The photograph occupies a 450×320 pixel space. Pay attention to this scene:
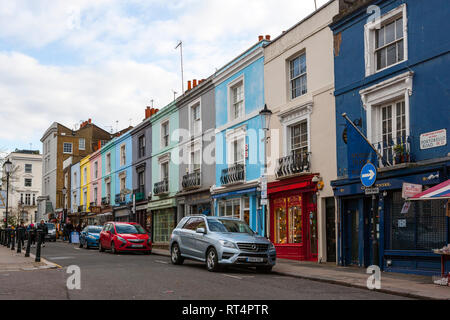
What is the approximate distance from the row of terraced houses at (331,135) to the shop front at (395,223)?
3 cm

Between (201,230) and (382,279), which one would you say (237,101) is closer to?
(201,230)

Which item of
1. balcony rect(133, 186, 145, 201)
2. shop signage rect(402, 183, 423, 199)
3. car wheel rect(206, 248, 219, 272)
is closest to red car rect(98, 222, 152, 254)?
car wheel rect(206, 248, 219, 272)

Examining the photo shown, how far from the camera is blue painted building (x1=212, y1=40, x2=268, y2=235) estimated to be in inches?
902

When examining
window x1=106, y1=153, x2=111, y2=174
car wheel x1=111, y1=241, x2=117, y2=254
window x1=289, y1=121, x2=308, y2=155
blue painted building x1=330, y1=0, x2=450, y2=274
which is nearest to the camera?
blue painted building x1=330, y1=0, x2=450, y2=274

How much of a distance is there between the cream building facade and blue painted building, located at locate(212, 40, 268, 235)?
0.84m

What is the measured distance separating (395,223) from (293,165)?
5.47 metres

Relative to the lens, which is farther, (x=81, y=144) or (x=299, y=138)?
(x=81, y=144)

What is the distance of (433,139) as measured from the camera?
45.8 ft

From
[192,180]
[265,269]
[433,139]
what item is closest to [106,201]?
[192,180]

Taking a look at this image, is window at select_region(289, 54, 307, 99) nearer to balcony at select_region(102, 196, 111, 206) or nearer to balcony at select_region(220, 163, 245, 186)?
balcony at select_region(220, 163, 245, 186)

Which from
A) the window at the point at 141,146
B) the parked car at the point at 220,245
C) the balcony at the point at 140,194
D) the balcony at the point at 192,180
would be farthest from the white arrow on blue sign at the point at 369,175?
the window at the point at 141,146

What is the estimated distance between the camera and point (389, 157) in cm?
1538

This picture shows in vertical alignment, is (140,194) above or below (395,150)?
below

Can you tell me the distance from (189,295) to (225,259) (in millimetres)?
4786
